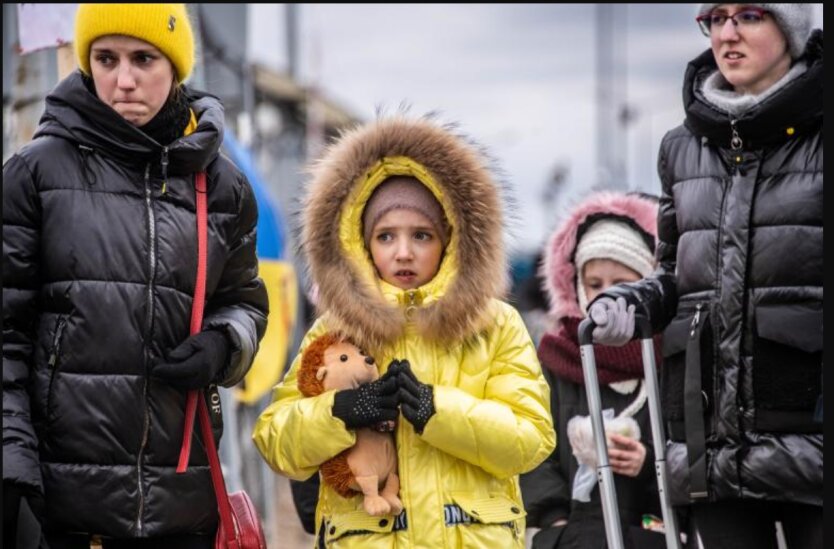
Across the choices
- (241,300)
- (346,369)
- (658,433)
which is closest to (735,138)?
(658,433)

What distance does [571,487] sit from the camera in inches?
231

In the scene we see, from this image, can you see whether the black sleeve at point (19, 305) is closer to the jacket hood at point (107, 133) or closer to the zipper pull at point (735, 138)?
the jacket hood at point (107, 133)

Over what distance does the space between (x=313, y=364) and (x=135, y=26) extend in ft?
3.67

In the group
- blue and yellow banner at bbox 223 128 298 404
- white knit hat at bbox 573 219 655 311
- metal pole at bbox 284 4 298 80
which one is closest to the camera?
white knit hat at bbox 573 219 655 311

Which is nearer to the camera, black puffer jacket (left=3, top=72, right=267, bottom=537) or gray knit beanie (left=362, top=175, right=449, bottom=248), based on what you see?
black puffer jacket (left=3, top=72, right=267, bottom=537)

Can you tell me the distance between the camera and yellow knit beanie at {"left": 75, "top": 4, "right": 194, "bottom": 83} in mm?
4551

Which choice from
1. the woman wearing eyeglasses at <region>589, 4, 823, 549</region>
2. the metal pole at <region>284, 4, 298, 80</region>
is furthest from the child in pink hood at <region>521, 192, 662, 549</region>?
the metal pole at <region>284, 4, 298, 80</region>

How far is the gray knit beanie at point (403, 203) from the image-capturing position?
491 centimetres

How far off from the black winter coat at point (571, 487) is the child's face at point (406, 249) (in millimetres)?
1241

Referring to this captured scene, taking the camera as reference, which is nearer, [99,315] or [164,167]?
[99,315]

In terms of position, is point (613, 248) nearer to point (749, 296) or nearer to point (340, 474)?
point (749, 296)

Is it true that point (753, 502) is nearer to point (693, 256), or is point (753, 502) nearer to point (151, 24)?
point (693, 256)

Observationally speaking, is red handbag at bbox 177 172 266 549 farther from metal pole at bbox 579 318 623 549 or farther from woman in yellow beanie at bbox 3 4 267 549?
metal pole at bbox 579 318 623 549

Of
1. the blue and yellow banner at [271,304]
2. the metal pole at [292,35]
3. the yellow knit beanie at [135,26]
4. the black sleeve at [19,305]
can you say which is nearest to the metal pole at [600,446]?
the yellow knit beanie at [135,26]
